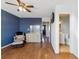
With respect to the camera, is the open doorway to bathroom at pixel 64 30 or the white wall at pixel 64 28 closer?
the open doorway to bathroom at pixel 64 30

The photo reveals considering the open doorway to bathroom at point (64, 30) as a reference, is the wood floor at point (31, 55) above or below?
below

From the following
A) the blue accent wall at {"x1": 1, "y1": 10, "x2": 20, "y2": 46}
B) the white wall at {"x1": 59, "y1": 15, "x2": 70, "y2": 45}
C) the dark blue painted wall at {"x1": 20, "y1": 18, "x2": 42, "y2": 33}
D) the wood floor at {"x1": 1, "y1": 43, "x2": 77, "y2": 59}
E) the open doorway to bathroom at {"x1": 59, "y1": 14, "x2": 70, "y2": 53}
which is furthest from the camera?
the dark blue painted wall at {"x1": 20, "y1": 18, "x2": 42, "y2": 33}

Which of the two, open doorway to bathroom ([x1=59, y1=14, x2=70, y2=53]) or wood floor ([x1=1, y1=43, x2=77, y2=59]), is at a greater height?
open doorway to bathroom ([x1=59, y1=14, x2=70, y2=53])

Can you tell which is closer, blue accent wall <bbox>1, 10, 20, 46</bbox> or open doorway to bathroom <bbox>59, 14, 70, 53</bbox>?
blue accent wall <bbox>1, 10, 20, 46</bbox>

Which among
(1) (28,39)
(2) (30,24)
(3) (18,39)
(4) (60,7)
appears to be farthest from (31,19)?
(4) (60,7)

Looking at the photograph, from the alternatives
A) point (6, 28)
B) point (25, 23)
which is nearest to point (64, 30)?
point (25, 23)

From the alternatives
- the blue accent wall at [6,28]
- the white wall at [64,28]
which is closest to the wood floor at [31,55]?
the blue accent wall at [6,28]

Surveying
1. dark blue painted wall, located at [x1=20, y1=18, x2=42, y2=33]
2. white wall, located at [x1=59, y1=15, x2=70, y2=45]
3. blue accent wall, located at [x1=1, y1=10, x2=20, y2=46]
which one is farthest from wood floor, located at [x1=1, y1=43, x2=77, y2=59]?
dark blue painted wall, located at [x1=20, y1=18, x2=42, y2=33]

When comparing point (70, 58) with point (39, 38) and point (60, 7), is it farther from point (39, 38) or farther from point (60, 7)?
point (39, 38)

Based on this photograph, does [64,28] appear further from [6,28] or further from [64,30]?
[6,28]

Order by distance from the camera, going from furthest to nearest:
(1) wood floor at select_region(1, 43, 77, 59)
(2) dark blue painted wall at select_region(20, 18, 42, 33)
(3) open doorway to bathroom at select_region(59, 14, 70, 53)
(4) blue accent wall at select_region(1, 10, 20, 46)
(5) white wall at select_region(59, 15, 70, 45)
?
(2) dark blue painted wall at select_region(20, 18, 42, 33) < (5) white wall at select_region(59, 15, 70, 45) < (3) open doorway to bathroom at select_region(59, 14, 70, 53) < (4) blue accent wall at select_region(1, 10, 20, 46) < (1) wood floor at select_region(1, 43, 77, 59)

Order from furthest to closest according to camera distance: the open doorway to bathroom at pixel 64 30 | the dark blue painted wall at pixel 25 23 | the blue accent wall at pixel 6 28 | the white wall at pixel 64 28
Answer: the dark blue painted wall at pixel 25 23
the white wall at pixel 64 28
the open doorway to bathroom at pixel 64 30
the blue accent wall at pixel 6 28

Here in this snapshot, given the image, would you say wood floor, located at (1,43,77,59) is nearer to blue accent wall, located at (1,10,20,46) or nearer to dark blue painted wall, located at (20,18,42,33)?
blue accent wall, located at (1,10,20,46)

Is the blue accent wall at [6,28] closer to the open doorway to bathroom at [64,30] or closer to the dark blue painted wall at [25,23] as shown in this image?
the dark blue painted wall at [25,23]
